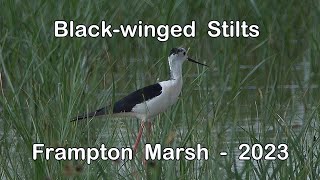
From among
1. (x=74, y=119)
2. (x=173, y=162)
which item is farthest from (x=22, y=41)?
(x=173, y=162)

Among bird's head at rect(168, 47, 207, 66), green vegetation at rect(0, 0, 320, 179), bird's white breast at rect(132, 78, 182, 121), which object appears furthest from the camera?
bird's head at rect(168, 47, 207, 66)

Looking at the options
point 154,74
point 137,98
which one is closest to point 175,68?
point 137,98

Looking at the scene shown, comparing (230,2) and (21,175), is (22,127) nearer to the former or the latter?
(21,175)

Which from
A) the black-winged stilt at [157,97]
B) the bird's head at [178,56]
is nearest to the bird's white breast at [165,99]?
the black-winged stilt at [157,97]

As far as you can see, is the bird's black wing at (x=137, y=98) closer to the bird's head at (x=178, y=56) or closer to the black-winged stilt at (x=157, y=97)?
the black-winged stilt at (x=157, y=97)

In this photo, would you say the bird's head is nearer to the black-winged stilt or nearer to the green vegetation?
the black-winged stilt

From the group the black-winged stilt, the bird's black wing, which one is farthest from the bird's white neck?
the bird's black wing

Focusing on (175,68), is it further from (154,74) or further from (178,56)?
(154,74)
